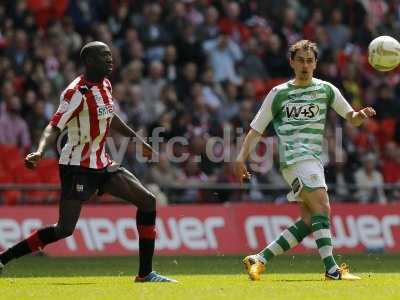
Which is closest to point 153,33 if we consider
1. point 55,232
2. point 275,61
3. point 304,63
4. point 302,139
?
point 275,61

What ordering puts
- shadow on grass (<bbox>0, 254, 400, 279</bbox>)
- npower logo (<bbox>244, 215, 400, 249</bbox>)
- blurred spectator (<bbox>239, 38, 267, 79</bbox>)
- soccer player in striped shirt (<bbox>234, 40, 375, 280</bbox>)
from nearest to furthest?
soccer player in striped shirt (<bbox>234, 40, 375, 280</bbox>) → shadow on grass (<bbox>0, 254, 400, 279</bbox>) → npower logo (<bbox>244, 215, 400, 249</bbox>) → blurred spectator (<bbox>239, 38, 267, 79</bbox>)

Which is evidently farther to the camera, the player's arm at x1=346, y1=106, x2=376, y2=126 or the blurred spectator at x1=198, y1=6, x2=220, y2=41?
the blurred spectator at x1=198, y1=6, x2=220, y2=41

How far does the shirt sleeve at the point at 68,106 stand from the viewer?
37.7ft

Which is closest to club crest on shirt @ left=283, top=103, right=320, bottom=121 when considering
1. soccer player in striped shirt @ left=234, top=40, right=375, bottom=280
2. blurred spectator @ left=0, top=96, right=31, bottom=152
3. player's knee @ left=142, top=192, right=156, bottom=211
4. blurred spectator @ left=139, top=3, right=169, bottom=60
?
soccer player in striped shirt @ left=234, top=40, right=375, bottom=280

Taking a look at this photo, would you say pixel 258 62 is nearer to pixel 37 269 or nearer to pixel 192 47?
pixel 192 47

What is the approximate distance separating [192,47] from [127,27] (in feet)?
4.13

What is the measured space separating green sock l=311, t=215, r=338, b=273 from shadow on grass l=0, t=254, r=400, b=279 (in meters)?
2.04

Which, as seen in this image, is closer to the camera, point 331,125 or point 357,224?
point 357,224

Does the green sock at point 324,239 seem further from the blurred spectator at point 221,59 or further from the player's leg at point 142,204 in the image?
the blurred spectator at point 221,59

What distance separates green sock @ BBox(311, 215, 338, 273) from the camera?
38.2 ft

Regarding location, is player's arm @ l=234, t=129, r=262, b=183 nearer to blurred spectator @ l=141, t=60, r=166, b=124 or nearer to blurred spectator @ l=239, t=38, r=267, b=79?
blurred spectator @ l=141, t=60, r=166, b=124

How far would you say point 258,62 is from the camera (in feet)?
74.0

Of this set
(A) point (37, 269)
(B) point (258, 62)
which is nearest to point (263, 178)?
(B) point (258, 62)

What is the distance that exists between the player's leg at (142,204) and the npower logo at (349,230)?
690 cm
